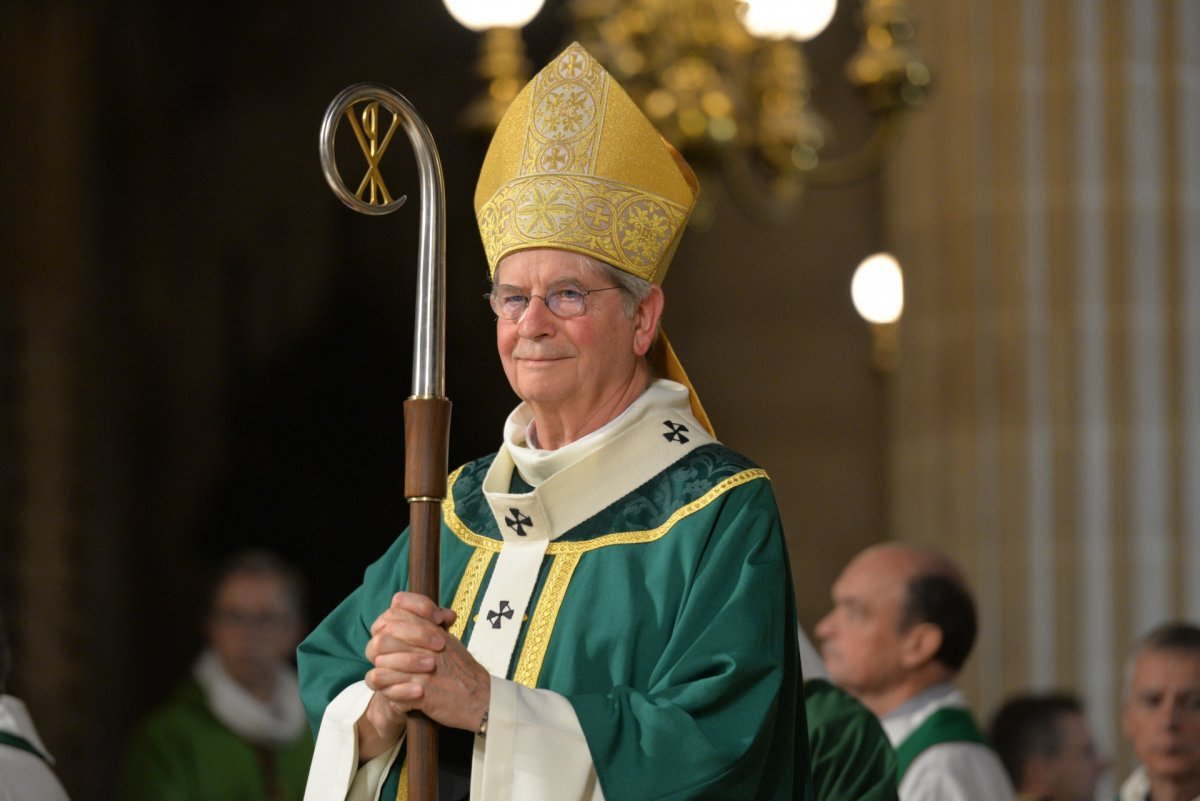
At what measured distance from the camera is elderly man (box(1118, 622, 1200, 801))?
4656mm

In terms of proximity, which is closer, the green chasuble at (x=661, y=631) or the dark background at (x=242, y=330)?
the green chasuble at (x=661, y=631)

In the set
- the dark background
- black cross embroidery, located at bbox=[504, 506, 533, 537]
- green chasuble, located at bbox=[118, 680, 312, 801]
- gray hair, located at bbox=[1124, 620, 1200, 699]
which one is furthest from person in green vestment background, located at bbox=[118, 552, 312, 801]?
the dark background

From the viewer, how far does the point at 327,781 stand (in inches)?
127

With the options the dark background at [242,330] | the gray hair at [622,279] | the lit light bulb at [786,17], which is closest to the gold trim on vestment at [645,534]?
the gray hair at [622,279]

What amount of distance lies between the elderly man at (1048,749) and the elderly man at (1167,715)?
52.4 inches

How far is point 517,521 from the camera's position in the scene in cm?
340

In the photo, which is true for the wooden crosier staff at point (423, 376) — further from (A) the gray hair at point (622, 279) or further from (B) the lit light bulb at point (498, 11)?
(B) the lit light bulb at point (498, 11)

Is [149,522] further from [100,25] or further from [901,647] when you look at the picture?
[901,647]

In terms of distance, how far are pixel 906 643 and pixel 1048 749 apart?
1472mm

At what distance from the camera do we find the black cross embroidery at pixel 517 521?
11.1 feet

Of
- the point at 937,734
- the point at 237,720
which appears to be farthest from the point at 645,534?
the point at 237,720

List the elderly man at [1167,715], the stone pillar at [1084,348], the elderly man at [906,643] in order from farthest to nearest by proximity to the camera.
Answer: the stone pillar at [1084,348], the elderly man at [906,643], the elderly man at [1167,715]

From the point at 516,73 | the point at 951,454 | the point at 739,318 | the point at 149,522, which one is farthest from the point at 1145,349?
the point at 149,522

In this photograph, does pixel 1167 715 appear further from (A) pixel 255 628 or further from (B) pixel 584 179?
(A) pixel 255 628
